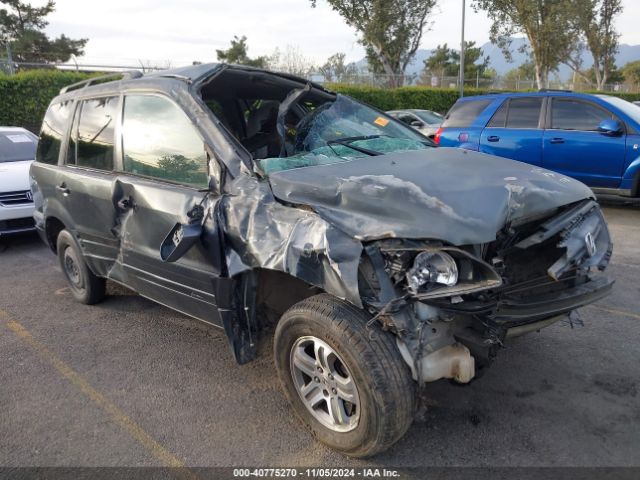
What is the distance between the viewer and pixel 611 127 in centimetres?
706

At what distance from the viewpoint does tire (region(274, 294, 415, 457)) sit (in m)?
2.36

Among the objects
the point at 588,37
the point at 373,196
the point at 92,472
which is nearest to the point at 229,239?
the point at 373,196

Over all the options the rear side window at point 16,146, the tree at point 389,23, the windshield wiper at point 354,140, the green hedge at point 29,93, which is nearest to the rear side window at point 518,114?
the windshield wiper at point 354,140

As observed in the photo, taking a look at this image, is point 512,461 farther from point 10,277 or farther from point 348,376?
point 10,277

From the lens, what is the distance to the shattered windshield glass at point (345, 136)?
358 centimetres

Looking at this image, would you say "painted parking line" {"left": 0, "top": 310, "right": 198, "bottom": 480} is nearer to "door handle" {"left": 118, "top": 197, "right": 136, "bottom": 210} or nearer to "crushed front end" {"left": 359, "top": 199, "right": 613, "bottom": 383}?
"door handle" {"left": 118, "top": 197, "right": 136, "bottom": 210}

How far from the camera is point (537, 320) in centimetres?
273

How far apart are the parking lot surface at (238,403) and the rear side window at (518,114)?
4.21 metres

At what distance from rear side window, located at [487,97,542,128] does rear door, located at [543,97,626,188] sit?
231 millimetres

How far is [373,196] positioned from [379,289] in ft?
1.68

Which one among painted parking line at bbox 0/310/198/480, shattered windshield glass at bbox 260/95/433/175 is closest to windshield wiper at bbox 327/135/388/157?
shattered windshield glass at bbox 260/95/433/175

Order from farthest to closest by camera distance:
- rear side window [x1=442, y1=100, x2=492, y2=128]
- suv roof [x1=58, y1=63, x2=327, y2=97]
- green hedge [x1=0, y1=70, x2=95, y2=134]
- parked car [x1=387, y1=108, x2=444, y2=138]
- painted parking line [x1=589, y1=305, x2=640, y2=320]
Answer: parked car [x1=387, y1=108, x2=444, y2=138] < green hedge [x1=0, y1=70, x2=95, y2=134] < rear side window [x1=442, y1=100, x2=492, y2=128] < painted parking line [x1=589, y1=305, x2=640, y2=320] < suv roof [x1=58, y1=63, x2=327, y2=97]

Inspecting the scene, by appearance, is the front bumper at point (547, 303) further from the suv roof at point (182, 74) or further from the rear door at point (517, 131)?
the rear door at point (517, 131)

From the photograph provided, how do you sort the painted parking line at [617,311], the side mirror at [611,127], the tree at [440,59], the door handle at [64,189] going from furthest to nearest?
1. the tree at [440,59]
2. the side mirror at [611,127]
3. the door handle at [64,189]
4. the painted parking line at [617,311]
